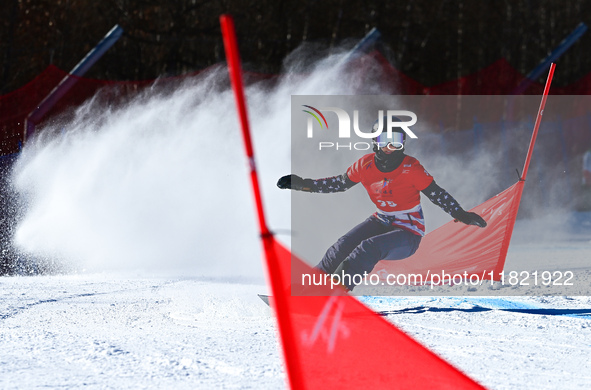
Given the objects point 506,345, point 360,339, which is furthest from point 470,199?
point 360,339

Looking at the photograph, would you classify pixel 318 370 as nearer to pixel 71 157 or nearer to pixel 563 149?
pixel 71 157

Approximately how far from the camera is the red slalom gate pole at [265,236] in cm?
247

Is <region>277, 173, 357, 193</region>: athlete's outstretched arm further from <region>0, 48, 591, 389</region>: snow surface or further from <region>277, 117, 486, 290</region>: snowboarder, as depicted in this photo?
<region>0, 48, 591, 389</region>: snow surface

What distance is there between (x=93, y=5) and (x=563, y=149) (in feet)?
41.6

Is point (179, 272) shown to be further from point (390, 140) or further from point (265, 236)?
point (265, 236)

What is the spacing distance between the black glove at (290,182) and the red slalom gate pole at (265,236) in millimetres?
2972

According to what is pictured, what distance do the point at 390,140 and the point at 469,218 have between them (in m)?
0.97

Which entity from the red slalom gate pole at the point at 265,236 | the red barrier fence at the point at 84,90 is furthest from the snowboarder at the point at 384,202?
the red barrier fence at the point at 84,90

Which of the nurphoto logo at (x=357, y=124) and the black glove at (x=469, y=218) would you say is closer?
the nurphoto logo at (x=357, y=124)

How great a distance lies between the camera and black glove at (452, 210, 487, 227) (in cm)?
575

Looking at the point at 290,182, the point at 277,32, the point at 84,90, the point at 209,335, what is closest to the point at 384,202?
the point at 290,182

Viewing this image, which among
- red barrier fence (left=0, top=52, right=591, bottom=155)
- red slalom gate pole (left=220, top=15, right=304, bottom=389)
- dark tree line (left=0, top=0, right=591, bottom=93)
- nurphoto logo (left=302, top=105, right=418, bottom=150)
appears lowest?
red slalom gate pole (left=220, top=15, right=304, bottom=389)

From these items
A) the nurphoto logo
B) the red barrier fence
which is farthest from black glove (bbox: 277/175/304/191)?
the red barrier fence

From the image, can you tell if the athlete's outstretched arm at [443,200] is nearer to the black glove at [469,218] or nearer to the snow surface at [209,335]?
the black glove at [469,218]
